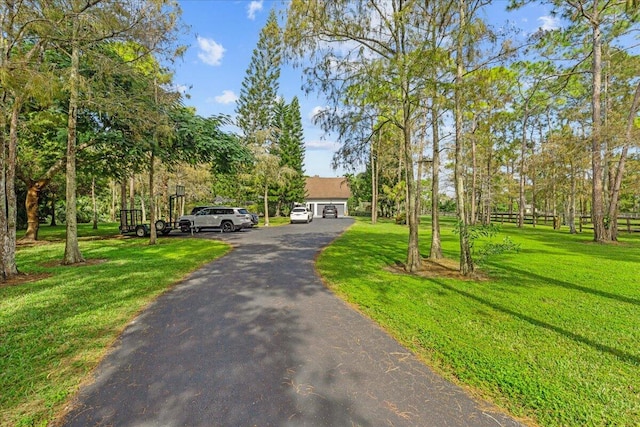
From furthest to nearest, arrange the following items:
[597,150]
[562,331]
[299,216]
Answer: [299,216] < [597,150] < [562,331]

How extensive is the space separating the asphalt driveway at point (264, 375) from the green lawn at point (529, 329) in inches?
16.9

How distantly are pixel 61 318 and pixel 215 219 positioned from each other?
1429 centimetres

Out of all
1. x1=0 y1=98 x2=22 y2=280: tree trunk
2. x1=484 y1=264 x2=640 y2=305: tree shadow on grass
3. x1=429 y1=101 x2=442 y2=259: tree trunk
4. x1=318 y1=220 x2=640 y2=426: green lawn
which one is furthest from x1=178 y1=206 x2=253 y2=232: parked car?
x1=484 y1=264 x2=640 y2=305: tree shadow on grass

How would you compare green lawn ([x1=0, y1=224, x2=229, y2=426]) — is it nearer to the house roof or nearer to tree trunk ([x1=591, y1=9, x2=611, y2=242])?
tree trunk ([x1=591, y1=9, x2=611, y2=242])

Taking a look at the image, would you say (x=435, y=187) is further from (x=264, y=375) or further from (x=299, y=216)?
(x=299, y=216)

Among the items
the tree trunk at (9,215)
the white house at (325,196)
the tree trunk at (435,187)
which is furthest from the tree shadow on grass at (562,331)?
the white house at (325,196)

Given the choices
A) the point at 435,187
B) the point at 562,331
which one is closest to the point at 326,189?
the point at 435,187

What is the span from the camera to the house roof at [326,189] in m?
47.4

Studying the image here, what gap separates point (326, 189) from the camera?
48812 mm

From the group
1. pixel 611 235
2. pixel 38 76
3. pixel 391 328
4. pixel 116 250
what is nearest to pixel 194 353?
pixel 391 328

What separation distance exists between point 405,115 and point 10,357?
8355 mm

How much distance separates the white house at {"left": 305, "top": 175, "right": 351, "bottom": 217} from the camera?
153 feet

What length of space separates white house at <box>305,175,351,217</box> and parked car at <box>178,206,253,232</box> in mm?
27175

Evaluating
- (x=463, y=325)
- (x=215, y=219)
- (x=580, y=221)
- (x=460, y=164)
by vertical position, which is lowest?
(x=463, y=325)
